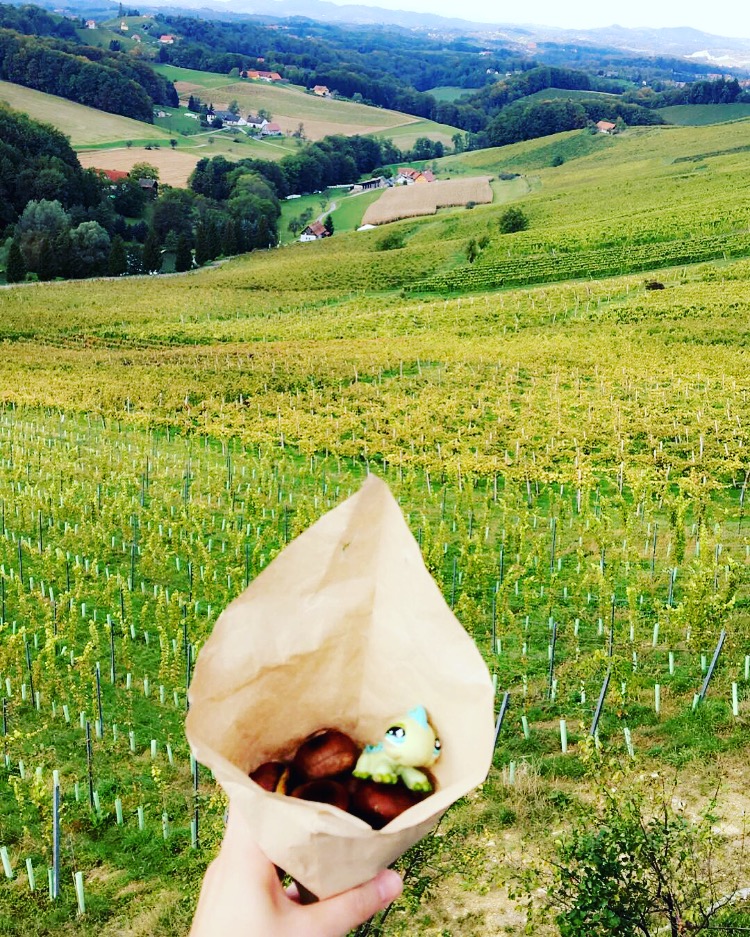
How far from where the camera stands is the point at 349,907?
7.51ft

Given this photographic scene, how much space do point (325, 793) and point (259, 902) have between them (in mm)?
373

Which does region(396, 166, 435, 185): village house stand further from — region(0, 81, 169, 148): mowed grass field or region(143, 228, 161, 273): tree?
region(143, 228, 161, 273): tree

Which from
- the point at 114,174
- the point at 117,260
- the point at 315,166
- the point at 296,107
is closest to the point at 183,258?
the point at 117,260

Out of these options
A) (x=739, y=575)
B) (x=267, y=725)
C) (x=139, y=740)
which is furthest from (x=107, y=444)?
(x=267, y=725)

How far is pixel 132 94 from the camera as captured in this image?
124938 mm

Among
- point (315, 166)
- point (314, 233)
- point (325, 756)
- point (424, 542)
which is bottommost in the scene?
point (424, 542)

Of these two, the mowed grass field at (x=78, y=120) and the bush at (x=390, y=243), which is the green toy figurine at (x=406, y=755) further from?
the mowed grass field at (x=78, y=120)

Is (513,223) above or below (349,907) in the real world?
above

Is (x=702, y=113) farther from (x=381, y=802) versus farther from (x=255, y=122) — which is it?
(x=381, y=802)

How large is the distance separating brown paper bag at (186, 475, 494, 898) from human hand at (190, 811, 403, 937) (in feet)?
0.19

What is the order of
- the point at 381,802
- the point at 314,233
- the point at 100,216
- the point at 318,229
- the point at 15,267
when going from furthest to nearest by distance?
the point at 318,229 < the point at 314,233 < the point at 100,216 < the point at 15,267 < the point at 381,802

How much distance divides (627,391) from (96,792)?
2087 centimetres

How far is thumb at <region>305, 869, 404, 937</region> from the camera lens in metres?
2.27

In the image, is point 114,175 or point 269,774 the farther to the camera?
point 114,175
